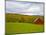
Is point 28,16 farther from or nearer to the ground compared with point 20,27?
farther from the ground

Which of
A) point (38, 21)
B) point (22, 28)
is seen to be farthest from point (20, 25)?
point (38, 21)

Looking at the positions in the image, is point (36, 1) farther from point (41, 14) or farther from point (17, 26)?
point (17, 26)

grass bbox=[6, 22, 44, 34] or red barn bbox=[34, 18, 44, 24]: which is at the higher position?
red barn bbox=[34, 18, 44, 24]

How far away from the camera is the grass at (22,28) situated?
1762 millimetres

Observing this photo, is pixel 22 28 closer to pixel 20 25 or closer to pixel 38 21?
pixel 20 25

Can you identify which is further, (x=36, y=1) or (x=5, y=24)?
(x=36, y=1)

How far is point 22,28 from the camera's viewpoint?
1797 mm

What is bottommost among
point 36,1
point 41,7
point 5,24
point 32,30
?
point 32,30

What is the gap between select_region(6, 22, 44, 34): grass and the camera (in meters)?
1.76

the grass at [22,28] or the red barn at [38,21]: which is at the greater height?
the red barn at [38,21]

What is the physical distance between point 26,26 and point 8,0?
1.97ft

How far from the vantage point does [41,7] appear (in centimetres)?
188

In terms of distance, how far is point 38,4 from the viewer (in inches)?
73.7

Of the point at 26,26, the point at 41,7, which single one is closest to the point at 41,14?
the point at 41,7
